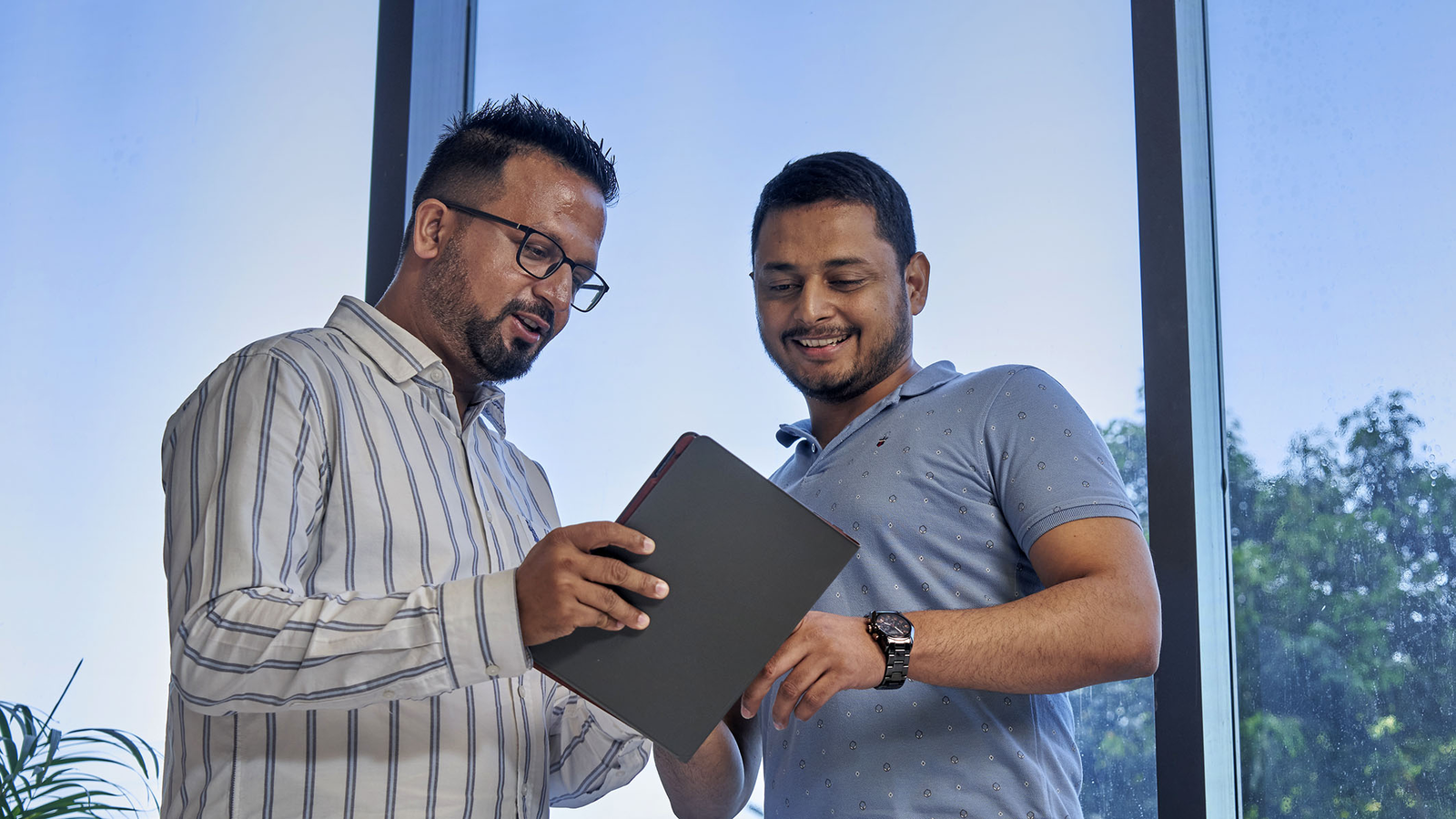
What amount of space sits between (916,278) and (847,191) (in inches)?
7.6

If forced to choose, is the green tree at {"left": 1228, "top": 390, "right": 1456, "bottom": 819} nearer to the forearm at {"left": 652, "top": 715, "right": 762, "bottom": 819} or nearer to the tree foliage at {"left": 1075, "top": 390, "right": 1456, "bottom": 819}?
the tree foliage at {"left": 1075, "top": 390, "right": 1456, "bottom": 819}

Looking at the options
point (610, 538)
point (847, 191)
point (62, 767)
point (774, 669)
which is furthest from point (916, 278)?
point (62, 767)

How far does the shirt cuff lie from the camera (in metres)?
1.03

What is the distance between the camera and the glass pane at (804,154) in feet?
6.35

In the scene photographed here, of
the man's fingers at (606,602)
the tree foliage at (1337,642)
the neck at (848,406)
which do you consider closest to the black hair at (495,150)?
the neck at (848,406)

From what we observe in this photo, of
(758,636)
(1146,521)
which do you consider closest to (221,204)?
(758,636)

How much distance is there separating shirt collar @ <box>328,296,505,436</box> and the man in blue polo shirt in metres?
0.55

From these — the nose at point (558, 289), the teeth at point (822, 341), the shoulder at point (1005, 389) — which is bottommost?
the shoulder at point (1005, 389)

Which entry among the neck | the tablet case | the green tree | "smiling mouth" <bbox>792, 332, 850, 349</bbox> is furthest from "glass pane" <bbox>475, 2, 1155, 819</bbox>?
the tablet case

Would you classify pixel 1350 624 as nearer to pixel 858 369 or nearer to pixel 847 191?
pixel 858 369

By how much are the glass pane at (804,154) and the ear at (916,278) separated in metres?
0.28

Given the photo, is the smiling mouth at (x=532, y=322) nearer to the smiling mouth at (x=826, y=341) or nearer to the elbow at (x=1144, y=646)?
the smiling mouth at (x=826, y=341)

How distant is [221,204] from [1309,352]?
7.57ft

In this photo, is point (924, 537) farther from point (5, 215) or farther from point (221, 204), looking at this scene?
point (5, 215)
